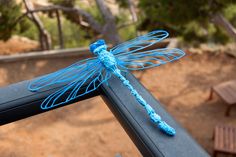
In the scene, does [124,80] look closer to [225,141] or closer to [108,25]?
[225,141]

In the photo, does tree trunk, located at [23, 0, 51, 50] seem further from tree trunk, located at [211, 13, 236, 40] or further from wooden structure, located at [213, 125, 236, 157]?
wooden structure, located at [213, 125, 236, 157]

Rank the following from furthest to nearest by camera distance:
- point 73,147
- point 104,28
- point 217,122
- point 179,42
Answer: point 179,42 → point 104,28 → point 217,122 → point 73,147

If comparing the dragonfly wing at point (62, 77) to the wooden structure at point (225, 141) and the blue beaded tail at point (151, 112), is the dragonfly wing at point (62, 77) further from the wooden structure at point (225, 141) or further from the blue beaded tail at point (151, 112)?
the wooden structure at point (225, 141)

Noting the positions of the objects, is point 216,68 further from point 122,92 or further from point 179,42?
point 122,92

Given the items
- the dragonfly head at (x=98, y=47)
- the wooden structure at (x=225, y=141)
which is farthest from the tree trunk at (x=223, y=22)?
the dragonfly head at (x=98, y=47)

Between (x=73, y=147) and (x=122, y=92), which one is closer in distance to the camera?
(x=122, y=92)

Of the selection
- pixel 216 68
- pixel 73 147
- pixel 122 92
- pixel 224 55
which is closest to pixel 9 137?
pixel 73 147

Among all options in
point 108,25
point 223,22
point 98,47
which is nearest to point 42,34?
point 108,25

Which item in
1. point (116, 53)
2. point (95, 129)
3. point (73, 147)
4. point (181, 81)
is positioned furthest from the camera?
point (181, 81)

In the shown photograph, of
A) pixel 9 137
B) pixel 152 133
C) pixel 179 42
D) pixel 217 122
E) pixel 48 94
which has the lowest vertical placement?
pixel 217 122
